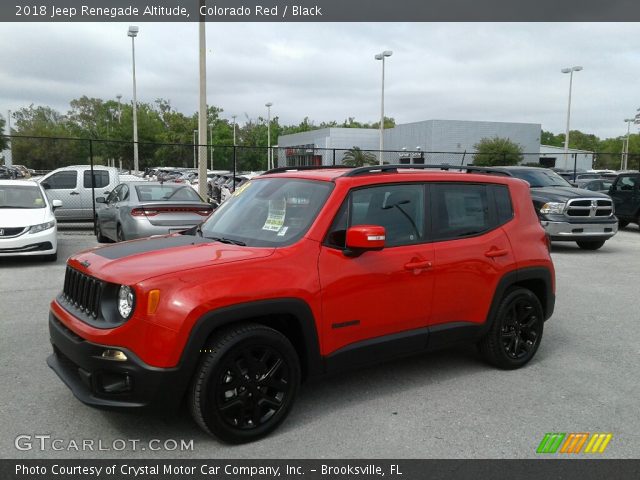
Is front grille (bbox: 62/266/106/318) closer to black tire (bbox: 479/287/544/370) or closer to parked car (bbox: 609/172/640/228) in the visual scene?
black tire (bbox: 479/287/544/370)

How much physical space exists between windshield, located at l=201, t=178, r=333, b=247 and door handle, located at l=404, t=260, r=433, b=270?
82 centimetres

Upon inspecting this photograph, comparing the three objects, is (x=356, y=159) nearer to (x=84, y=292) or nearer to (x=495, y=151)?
(x=495, y=151)

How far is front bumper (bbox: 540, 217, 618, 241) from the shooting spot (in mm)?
12430

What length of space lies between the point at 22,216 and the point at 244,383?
26.6 ft

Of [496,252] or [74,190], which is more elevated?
[496,252]

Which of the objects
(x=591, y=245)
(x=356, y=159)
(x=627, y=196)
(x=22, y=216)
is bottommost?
(x=591, y=245)

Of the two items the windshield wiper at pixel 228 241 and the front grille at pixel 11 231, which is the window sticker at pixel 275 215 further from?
the front grille at pixel 11 231

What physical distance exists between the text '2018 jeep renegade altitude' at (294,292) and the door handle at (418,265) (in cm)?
1

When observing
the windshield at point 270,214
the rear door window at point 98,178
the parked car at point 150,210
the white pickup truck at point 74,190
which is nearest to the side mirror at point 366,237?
the windshield at point 270,214

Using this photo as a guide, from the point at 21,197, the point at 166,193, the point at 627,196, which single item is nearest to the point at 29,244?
the point at 21,197

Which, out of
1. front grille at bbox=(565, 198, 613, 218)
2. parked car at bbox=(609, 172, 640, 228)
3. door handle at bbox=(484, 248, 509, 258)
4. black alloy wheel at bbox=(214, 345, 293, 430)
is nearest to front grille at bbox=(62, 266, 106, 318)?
black alloy wheel at bbox=(214, 345, 293, 430)

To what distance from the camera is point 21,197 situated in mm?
10688

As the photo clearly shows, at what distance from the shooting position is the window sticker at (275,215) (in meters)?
4.16
